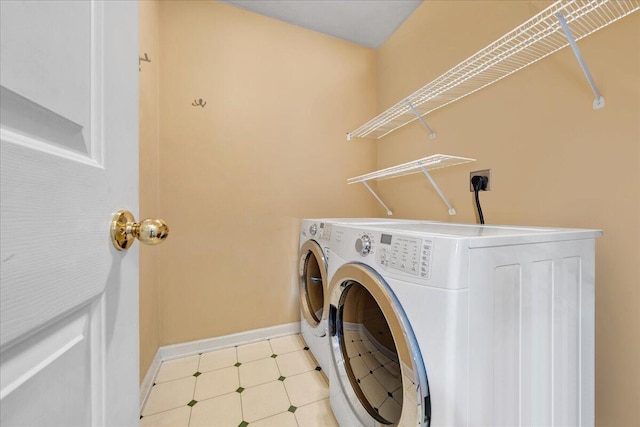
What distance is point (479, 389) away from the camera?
0.68 meters

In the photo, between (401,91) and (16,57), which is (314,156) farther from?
(16,57)

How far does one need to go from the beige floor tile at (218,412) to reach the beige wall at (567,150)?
1.66m

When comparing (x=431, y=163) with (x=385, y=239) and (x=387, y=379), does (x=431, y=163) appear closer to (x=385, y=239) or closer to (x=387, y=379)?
(x=385, y=239)

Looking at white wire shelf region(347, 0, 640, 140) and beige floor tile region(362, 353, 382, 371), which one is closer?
white wire shelf region(347, 0, 640, 140)

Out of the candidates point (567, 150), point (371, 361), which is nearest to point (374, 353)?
point (371, 361)

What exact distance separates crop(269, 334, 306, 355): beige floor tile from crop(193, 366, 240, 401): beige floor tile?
345 mm

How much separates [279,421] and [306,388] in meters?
0.26

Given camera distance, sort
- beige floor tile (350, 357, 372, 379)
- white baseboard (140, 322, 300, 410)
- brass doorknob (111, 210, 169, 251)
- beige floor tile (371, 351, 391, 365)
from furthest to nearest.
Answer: white baseboard (140, 322, 300, 410) < beige floor tile (350, 357, 372, 379) < beige floor tile (371, 351, 391, 365) < brass doorknob (111, 210, 169, 251)

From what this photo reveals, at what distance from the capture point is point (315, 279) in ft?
6.26

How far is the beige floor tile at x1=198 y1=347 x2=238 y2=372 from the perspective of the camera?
5.68 ft

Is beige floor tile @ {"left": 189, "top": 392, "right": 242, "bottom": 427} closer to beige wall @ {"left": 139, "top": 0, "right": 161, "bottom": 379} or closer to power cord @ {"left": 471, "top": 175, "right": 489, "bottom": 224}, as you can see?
beige wall @ {"left": 139, "top": 0, "right": 161, "bottom": 379}

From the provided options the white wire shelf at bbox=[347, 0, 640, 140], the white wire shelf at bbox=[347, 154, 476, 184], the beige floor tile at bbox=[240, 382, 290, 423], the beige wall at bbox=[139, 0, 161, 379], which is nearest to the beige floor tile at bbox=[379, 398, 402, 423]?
the beige floor tile at bbox=[240, 382, 290, 423]

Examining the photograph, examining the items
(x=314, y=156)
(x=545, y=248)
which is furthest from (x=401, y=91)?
(x=545, y=248)

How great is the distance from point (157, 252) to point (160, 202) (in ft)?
1.18
